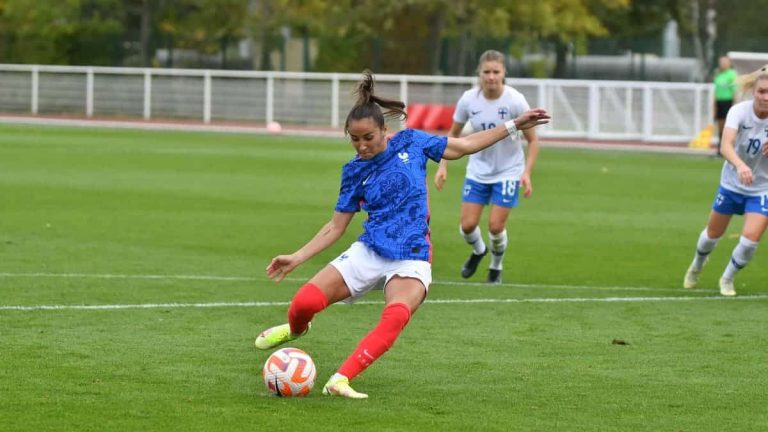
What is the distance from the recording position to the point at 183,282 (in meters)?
13.4

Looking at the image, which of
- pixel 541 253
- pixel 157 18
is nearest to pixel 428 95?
pixel 157 18

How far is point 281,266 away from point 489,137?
4.57 feet

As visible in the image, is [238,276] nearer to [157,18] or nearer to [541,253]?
[541,253]

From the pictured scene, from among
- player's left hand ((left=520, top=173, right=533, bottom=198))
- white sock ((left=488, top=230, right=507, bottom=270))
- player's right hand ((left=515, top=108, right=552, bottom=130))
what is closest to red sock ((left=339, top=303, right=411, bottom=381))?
player's right hand ((left=515, top=108, right=552, bottom=130))

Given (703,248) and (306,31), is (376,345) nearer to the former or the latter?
(703,248)

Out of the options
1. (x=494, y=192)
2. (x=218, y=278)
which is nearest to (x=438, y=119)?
(x=494, y=192)

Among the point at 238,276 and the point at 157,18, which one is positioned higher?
the point at 157,18

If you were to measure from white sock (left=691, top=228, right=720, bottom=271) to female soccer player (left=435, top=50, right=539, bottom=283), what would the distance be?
1.56 m

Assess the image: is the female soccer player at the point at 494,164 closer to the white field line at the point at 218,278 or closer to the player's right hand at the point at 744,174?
the white field line at the point at 218,278

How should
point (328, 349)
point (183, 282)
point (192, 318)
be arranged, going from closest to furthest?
point (328, 349), point (192, 318), point (183, 282)

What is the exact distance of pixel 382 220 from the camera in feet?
27.7

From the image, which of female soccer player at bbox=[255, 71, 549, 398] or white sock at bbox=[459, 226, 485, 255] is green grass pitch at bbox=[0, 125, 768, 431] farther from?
female soccer player at bbox=[255, 71, 549, 398]

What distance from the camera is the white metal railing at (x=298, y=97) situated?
38906mm

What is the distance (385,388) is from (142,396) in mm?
1347
